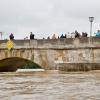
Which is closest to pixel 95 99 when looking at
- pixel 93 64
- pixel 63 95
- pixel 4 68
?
pixel 63 95

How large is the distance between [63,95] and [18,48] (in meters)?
20.5

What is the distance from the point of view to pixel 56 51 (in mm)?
28203

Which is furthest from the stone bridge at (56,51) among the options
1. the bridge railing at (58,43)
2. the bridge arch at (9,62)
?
the bridge arch at (9,62)

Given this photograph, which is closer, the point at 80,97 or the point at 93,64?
the point at 80,97

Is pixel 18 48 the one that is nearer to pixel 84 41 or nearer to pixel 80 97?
pixel 84 41

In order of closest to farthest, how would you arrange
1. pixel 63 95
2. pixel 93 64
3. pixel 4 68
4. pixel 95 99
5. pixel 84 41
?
1. pixel 95 99
2. pixel 63 95
3. pixel 93 64
4. pixel 84 41
5. pixel 4 68

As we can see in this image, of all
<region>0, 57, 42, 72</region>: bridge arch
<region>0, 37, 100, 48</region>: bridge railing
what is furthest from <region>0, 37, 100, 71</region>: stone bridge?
<region>0, 57, 42, 72</region>: bridge arch

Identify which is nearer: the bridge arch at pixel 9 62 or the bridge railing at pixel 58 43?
the bridge railing at pixel 58 43

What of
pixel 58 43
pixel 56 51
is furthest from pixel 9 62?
pixel 58 43

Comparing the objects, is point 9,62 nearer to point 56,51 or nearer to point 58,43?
point 56,51

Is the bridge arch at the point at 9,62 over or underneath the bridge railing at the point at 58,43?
underneath

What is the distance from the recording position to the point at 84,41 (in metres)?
27.0

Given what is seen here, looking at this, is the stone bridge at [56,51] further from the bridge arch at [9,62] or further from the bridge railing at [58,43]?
the bridge arch at [9,62]

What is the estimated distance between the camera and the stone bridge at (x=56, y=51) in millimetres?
27031
